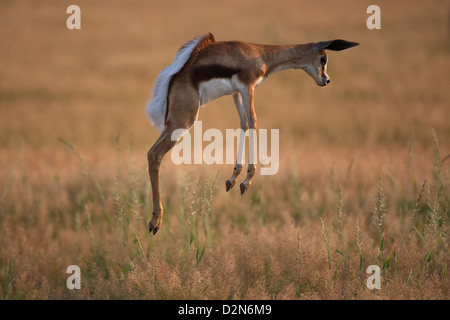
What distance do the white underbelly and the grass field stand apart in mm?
1132

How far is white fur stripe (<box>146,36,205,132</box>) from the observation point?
5.86m

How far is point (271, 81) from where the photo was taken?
112ft

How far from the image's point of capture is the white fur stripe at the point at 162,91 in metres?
5.86

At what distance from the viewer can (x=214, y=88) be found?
5.76 metres

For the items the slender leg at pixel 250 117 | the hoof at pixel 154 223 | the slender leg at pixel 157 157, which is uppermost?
the slender leg at pixel 250 117

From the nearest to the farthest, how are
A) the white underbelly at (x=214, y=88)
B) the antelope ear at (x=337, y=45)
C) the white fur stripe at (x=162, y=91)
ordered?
the antelope ear at (x=337, y=45) < the white underbelly at (x=214, y=88) < the white fur stripe at (x=162, y=91)

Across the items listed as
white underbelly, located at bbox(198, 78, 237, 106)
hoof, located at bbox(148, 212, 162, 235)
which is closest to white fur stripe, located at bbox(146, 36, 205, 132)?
white underbelly, located at bbox(198, 78, 237, 106)

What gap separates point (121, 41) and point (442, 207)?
35.0 metres

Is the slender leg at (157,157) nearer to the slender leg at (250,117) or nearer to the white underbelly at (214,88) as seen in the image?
the white underbelly at (214,88)

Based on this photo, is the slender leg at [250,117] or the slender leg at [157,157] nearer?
the slender leg at [250,117]

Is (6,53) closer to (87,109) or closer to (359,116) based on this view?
(87,109)

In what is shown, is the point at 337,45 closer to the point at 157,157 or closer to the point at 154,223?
the point at 157,157

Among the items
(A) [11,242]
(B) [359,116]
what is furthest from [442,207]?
(B) [359,116]

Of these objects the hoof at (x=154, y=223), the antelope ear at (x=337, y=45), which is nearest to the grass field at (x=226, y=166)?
the hoof at (x=154, y=223)
